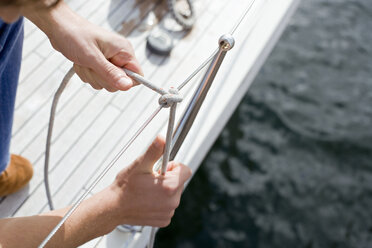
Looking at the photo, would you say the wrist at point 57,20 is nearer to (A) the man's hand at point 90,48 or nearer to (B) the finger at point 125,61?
(A) the man's hand at point 90,48

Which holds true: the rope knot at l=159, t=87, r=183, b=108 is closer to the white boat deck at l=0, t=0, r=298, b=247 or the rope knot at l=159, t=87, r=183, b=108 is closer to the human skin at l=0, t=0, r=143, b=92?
the human skin at l=0, t=0, r=143, b=92

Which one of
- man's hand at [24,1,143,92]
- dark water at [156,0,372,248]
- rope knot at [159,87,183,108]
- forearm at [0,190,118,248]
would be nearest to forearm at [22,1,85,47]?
man's hand at [24,1,143,92]

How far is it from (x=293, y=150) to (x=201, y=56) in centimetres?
102

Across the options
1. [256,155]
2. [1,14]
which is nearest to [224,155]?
[256,155]

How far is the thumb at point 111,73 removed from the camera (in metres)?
0.88

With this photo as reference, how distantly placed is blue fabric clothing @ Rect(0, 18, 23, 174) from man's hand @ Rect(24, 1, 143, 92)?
74mm

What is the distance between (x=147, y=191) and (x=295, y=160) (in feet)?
5.91

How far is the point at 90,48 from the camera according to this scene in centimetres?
89

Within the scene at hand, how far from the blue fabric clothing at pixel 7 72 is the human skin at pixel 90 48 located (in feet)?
0.24

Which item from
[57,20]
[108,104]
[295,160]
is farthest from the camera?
[295,160]

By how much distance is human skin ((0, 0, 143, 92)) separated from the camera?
0.89 m

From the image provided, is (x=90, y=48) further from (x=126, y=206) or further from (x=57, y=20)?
(x=126, y=206)

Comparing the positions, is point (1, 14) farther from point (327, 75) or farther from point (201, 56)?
point (327, 75)

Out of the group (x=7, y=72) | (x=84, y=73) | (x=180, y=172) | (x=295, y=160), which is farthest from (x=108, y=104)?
(x=295, y=160)
